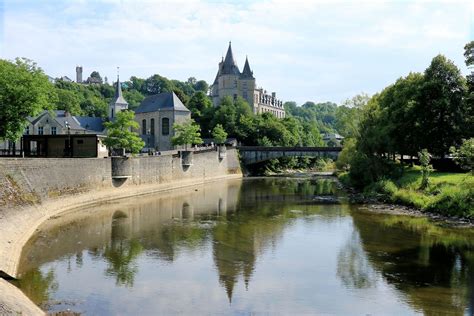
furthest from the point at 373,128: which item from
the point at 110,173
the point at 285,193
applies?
the point at 110,173

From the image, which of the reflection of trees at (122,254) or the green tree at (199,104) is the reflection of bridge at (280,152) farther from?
the reflection of trees at (122,254)

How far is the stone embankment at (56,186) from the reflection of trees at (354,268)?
460 inches

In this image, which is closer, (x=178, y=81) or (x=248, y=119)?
(x=248, y=119)

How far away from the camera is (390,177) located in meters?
51.5

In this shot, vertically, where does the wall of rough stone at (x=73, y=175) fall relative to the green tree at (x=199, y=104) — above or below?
below

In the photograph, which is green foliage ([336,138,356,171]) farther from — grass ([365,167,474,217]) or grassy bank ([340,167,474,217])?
grass ([365,167,474,217])

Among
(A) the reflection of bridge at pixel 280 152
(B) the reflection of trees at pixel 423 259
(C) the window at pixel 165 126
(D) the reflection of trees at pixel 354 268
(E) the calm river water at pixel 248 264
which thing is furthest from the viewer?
(C) the window at pixel 165 126

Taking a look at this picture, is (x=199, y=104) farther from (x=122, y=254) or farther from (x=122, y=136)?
(x=122, y=254)

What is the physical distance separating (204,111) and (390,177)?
65.9m

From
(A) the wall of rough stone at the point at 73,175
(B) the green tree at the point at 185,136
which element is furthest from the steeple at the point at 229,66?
(A) the wall of rough stone at the point at 73,175

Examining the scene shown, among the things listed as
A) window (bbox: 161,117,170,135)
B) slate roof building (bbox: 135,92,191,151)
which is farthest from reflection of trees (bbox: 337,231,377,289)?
window (bbox: 161,117,170,135)

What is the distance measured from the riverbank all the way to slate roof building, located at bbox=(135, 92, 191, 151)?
4474 cm

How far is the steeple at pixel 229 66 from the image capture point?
440 feet

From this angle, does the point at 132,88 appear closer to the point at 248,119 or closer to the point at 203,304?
the point at 248,119
